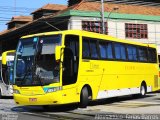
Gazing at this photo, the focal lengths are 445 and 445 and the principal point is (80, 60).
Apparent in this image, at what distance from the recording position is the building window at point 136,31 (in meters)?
58.4

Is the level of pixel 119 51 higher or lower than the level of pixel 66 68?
higher

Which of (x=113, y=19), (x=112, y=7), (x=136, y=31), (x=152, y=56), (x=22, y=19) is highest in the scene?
(x=22, y=19)

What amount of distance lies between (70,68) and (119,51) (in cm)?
495

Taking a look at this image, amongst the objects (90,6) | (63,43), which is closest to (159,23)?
(90,6)

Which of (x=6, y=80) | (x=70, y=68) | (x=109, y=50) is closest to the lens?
(x=70, y=68)

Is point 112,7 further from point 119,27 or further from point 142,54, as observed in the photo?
point 142,54

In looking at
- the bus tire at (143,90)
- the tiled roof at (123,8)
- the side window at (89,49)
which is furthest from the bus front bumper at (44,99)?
the tiled roof at (123,8)

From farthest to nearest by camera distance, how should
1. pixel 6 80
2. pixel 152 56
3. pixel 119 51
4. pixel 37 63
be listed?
pixel 6 80, pixel 152 56, pixel 119 51, pixel 37 63

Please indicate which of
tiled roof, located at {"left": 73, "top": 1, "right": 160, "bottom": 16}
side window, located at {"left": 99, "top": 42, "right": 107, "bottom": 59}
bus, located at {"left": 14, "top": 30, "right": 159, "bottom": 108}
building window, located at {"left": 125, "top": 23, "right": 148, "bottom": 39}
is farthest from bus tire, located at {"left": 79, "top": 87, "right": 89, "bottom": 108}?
building window, located at {"left": 125, "top": 23, "right": 148, "bottom": 39}

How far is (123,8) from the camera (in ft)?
199

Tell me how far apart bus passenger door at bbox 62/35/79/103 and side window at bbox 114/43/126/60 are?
3.74 m

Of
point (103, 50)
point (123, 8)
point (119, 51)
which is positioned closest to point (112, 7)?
point (123, 8)

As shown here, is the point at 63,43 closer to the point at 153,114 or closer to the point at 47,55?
the point at 47,55

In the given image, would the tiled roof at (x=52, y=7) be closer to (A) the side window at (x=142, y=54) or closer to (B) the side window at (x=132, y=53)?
(A) the side window at (x=142, y=54)
